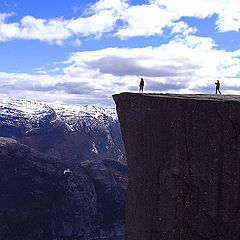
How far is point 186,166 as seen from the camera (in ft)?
66.6

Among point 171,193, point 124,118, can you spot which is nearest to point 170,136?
point 171,193

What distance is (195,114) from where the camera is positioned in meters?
19.8

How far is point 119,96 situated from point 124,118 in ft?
5.59

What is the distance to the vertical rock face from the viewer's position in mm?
19031

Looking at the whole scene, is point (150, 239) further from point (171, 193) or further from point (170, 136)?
point (170, 136)

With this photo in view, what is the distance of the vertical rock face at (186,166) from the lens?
19.0m

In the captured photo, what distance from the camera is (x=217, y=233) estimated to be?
64.7 ft

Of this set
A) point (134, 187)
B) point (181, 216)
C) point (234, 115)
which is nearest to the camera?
point (234, 115)

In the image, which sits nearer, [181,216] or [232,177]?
[232,177]

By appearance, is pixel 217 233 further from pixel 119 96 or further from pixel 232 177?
pixel 119 96

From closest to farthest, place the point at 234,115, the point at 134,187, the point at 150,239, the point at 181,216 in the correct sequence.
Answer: the point at 234,115 < the point at 181,216 < the point at 150,239 < the point at 134,187

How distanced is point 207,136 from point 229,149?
1362 millimetres

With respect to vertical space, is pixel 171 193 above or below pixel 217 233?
above

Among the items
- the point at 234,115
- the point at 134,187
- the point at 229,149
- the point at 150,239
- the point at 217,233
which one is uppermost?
the point at 234,115
